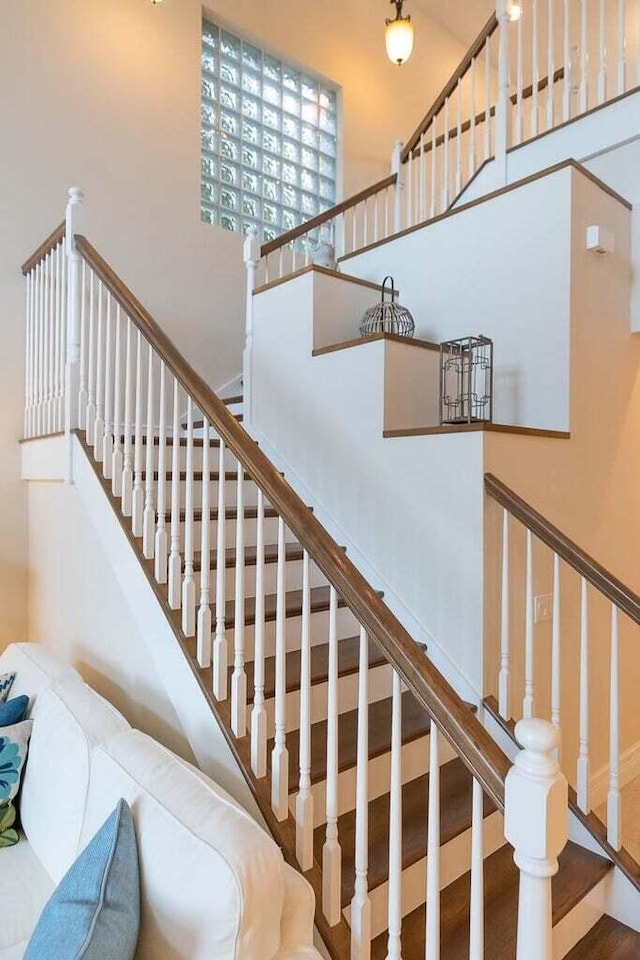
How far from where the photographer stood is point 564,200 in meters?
2.69

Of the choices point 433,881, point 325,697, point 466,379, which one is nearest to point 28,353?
point 466,379

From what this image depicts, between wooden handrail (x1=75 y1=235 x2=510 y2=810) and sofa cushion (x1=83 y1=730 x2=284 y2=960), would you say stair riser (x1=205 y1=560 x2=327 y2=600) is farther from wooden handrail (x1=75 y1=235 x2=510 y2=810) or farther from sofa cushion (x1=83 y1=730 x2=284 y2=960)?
sofa cushion (x1=83 y1=730 x2=284 y2=960)

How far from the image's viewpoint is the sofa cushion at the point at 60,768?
160 centimetres

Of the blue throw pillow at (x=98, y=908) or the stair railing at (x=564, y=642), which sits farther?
the stair railing at (x=564, y=642)

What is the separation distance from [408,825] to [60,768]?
107 centimetres

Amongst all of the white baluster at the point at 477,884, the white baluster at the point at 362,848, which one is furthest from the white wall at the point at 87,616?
the white baluster at the point at 477,884

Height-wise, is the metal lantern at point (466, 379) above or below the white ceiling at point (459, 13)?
below

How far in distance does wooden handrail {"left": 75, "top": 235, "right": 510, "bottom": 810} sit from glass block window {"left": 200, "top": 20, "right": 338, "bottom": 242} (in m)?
3.05

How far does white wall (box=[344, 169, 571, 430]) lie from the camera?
2.73 metres

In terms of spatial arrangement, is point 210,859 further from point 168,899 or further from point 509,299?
point 509,299

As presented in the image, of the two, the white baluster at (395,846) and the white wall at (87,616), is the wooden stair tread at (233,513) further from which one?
the white baluster at (395,846)

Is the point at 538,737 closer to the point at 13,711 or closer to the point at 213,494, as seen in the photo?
the point at 13,711

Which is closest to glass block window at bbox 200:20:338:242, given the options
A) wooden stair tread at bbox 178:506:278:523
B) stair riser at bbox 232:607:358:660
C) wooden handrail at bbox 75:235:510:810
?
wooden stair tread at bbox 178:506:278:523

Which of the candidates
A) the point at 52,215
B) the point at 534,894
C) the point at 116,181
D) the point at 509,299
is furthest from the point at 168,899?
the point at 116,181
